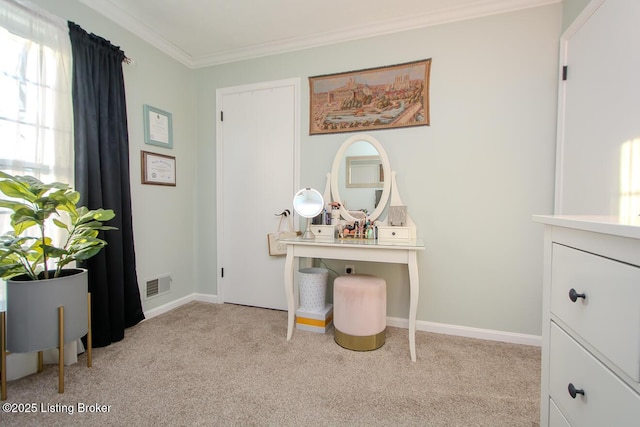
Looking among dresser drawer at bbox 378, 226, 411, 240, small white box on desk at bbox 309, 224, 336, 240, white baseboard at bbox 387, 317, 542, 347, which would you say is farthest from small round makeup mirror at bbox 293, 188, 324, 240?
white baseboard at bbox 387, 317, 542, 347

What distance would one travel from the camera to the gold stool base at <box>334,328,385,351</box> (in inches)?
75.0

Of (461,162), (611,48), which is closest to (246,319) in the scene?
(461,162)

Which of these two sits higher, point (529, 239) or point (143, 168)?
point (143, 168)

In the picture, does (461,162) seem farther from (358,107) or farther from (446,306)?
(446,306)

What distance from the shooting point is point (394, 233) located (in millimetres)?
1983

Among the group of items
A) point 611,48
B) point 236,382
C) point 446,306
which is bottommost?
point 236,382

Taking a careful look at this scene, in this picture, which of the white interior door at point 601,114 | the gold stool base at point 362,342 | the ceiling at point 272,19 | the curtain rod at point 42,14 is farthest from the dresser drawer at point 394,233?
the curtain rod at point 42,14

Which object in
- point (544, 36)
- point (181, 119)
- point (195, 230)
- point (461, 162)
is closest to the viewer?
point (544, 36)

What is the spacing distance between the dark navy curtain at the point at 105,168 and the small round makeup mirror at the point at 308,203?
4.33 feet

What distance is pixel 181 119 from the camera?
275 cm

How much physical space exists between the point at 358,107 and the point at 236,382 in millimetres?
2186

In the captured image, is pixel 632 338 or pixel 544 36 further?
pixel 544 36

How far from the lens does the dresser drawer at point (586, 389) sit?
0.58m

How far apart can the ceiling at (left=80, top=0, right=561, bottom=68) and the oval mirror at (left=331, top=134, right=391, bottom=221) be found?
0.92 m
